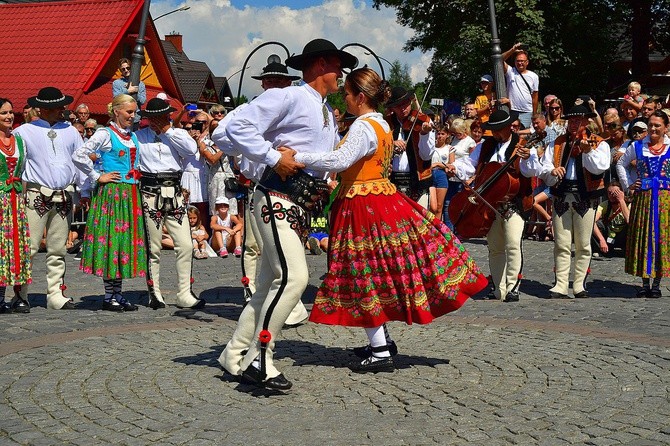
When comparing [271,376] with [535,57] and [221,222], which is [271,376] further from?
[535,57]

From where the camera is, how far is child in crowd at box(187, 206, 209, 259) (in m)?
14.8

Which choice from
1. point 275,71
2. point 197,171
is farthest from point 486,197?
point 197,171

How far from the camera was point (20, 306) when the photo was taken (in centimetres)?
958

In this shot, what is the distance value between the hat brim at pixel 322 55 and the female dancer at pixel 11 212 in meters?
3.98

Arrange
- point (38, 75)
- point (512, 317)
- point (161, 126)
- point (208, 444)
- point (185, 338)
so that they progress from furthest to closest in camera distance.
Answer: point (38, 75)
point (161, 126)
point (512, 317)
point (185, 338)
point (208, 444)

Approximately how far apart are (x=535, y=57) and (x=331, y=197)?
23.5 m

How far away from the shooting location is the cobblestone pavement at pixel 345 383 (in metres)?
5.07

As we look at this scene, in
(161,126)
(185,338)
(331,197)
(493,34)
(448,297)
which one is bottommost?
(185,338)

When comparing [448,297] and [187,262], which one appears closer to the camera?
[448,297]

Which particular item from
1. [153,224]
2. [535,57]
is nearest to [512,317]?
[153,224]

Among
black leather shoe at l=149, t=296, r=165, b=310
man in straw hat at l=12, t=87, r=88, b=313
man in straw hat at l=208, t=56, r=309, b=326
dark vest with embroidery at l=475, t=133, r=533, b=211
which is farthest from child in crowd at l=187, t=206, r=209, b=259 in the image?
dark vest with embroidery at l=475, t=133, r=533, b=211

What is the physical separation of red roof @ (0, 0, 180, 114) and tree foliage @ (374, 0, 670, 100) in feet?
30.5

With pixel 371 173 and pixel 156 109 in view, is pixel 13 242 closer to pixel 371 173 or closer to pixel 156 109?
pixel 156 109

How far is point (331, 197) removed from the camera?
679cm
